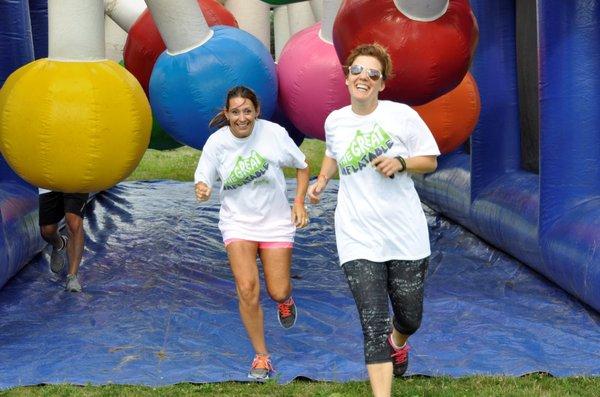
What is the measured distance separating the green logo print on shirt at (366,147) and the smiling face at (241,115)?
751 millimetres

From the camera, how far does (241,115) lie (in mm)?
4527

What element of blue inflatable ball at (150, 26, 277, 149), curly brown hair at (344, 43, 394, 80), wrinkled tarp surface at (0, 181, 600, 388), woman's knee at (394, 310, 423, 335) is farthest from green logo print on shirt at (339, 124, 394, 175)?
blue inflatable ball at (150, 26, 277, 149)

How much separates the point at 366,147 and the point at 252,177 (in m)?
0.85

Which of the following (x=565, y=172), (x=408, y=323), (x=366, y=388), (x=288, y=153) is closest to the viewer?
(x=408, y=323)

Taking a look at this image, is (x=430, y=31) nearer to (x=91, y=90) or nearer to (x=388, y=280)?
(x=388, y=280)

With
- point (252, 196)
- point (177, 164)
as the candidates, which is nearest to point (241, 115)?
point (252, 196)

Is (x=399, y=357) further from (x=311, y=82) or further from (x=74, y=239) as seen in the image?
(x=74, y=239)

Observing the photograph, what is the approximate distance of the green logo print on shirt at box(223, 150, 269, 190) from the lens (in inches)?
181

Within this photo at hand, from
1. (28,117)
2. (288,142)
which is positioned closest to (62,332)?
(28,117)

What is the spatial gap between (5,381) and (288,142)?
1.64 m

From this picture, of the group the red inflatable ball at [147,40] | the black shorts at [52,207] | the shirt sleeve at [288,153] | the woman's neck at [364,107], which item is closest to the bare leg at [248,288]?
the shirt sleeve at [288,153]

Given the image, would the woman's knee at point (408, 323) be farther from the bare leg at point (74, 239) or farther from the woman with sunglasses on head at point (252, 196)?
the bare leg at point (74, 239)

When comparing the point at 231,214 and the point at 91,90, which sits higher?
the point at 91,90

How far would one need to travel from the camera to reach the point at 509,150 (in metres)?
7.79
